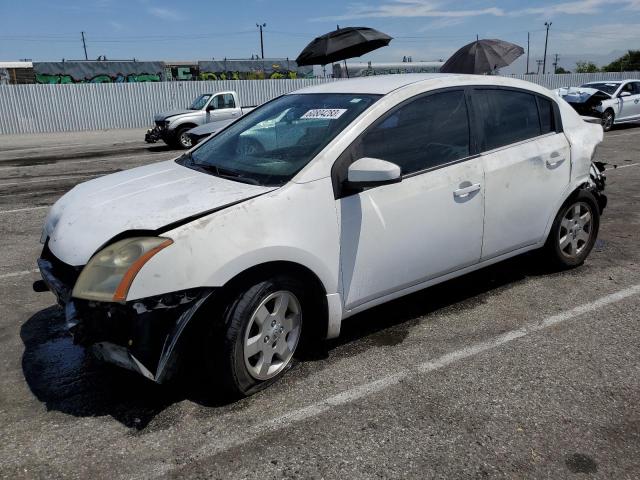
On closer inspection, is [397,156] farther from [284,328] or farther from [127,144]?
[127,144]

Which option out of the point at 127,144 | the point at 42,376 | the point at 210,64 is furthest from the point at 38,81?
the point at 42,376

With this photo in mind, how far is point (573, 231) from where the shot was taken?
4789 mm

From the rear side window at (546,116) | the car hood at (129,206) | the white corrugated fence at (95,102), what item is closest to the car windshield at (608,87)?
the white corrugated fence at (95,102)

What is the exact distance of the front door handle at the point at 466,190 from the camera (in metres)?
3.71

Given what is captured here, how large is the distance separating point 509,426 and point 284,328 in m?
1.26

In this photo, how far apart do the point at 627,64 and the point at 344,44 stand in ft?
208

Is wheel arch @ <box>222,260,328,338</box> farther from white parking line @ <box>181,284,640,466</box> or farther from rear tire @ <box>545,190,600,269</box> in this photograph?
rear tire @ <box>545,190,600,269</box>

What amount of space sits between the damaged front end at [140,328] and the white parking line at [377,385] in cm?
43

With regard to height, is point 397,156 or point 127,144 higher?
point 397,156

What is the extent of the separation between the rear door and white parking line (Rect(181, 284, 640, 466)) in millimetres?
601

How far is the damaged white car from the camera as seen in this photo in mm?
17234

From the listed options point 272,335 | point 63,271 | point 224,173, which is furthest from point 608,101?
point 63,271

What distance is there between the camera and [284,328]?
124 inches

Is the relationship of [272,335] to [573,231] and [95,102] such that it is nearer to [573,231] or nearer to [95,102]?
[573,231]
